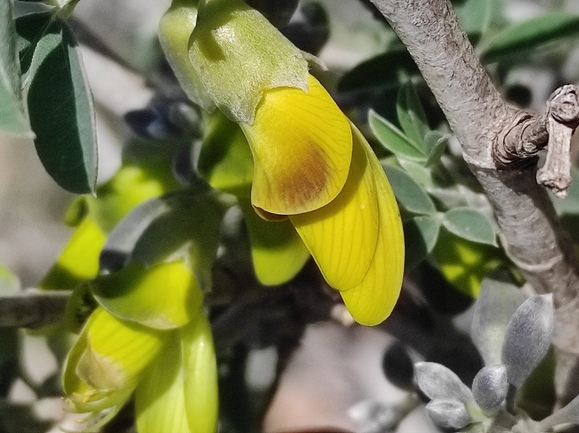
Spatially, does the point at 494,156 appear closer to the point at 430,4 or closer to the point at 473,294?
the point at 430,4

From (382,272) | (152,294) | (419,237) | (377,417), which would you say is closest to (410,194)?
(419,237)

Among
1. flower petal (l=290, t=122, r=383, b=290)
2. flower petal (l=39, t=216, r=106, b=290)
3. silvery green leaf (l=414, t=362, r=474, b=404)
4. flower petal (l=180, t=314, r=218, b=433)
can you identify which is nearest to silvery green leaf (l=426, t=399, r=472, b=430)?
silvery green leaf (l=414, t=362, r=474, b=404)

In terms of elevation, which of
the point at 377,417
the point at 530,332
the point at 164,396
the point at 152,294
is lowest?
the point at 377,417

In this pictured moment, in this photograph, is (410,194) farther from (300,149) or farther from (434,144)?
(300,149)

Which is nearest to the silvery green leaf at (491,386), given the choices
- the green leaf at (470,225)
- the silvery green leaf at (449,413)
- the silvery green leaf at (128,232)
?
the silvery green leaf at (449,413)

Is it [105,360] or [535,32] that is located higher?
[535,32]

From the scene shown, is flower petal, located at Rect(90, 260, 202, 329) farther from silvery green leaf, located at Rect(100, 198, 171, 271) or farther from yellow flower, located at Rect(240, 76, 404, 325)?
yellow flower, located at Rect(240, 76, 404, 325)
